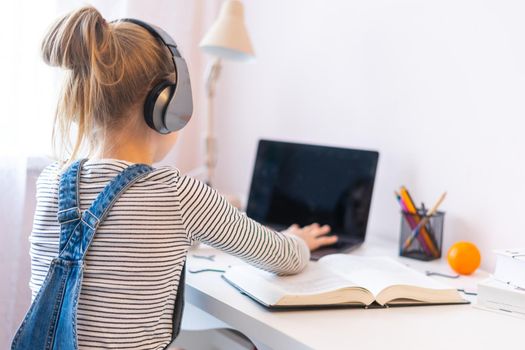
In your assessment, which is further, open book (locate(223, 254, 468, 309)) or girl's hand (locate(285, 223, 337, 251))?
girl's hand (locate(285, 223, 337, 251))

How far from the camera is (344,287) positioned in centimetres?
81

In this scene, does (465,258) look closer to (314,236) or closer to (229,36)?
(314,236)

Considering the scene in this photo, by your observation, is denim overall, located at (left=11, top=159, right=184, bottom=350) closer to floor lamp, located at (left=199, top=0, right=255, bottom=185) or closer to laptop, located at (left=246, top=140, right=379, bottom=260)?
laptop, located at (left=246, top=140, right=379, bottom=260)

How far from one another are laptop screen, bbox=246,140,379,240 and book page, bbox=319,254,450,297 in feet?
0.76

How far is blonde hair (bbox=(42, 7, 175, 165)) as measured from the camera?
30.9 inches

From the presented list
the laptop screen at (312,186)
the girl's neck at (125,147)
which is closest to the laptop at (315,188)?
the laptop screen at (312,186)

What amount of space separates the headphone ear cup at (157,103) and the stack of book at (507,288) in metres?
0.56

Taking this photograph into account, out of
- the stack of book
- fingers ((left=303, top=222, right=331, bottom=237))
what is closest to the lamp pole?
fingers ((left=303, top=222, right=331, bottom=237))

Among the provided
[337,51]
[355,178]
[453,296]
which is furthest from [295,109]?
[453,296]

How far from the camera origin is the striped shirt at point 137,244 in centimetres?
75

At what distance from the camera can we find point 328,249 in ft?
3.74

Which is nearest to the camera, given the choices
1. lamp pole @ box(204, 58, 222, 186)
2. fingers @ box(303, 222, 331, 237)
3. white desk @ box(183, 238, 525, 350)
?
white desk @ box(183, 238, 525, 350)

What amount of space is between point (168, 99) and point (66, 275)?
287mm

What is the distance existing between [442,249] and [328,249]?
254 millimetres
